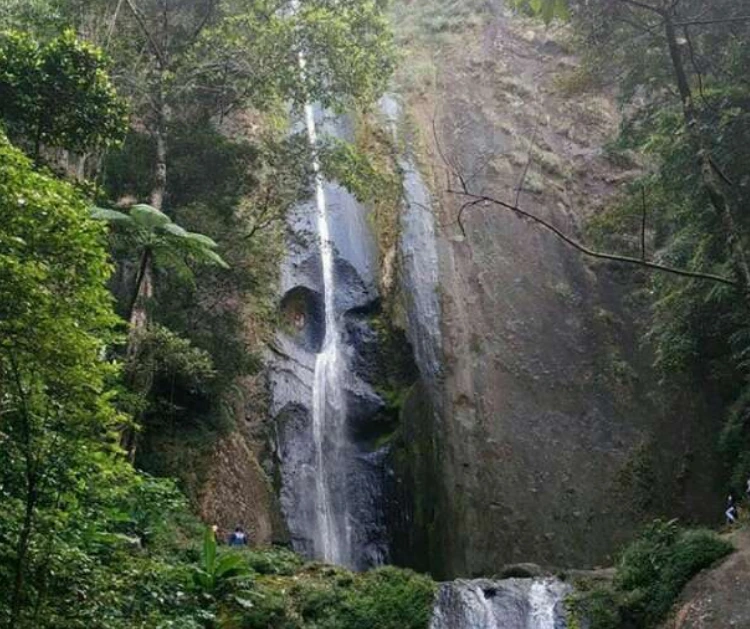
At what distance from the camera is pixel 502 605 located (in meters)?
11.6

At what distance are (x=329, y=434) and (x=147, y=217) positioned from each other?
7.72 m

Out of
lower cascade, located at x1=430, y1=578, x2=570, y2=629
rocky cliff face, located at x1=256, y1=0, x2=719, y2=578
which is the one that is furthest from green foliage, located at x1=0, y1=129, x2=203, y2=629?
rocky cliff face, located at x1=256, y1=0, x2=719, y2=578

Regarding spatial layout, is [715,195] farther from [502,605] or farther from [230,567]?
[502,605]

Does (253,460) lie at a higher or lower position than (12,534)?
higher

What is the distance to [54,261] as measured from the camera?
573 cm

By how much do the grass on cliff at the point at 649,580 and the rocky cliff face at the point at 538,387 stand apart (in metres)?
4.86

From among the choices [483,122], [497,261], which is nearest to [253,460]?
[497,261]

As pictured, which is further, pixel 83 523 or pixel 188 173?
pixel 188 173

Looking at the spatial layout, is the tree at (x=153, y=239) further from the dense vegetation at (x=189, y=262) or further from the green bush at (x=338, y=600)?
the green bush at (x=338, y=600)

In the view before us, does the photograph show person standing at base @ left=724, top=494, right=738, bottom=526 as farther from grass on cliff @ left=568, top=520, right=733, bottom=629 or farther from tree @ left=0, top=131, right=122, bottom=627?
tree @ left=0, top=131, right=122, bottom=627

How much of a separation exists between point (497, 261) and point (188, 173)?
9.01m

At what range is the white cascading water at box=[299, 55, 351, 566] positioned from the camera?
630 inches

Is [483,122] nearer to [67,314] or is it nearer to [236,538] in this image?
[236,538]

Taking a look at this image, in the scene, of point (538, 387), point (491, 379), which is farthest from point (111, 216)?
point (538, 387)
